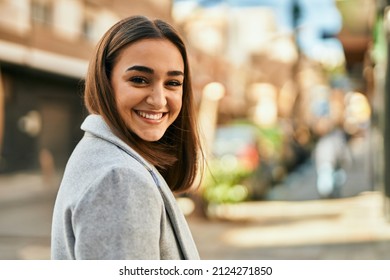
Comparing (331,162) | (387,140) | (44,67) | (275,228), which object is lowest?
(275,228)

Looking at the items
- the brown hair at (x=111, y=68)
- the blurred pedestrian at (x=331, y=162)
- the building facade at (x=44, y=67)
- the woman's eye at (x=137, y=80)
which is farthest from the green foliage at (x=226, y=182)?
the woman's eye at (x=137, y=80)

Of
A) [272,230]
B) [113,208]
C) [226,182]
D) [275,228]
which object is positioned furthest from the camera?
[226,182]

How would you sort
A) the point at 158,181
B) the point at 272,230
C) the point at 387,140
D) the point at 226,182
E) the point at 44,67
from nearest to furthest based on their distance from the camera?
the point at 158,181, the point at 272,230, the point at 387,140, the point at 226,182, the point at 44,67

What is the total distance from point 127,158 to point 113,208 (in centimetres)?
13

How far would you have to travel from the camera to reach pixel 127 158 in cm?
118

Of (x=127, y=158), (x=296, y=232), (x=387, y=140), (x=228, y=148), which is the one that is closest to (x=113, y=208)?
(x=127, y=158)

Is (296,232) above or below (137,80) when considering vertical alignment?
below

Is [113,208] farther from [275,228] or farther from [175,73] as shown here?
[275,228]

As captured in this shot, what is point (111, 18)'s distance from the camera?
54.5 ft

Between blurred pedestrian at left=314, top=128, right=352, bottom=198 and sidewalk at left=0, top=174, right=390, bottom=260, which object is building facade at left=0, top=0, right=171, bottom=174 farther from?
blurred pedestrian at left=314, top=128, right=352, bottom=198

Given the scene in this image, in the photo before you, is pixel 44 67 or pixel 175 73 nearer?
pixel 175 73

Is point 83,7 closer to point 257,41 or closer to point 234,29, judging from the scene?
point 234,29

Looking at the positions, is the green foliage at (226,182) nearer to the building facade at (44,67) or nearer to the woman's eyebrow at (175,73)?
the building facade at (44,67)

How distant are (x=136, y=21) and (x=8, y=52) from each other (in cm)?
1302
